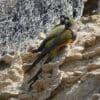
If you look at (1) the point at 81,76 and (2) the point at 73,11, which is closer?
(1) the point at 81,76

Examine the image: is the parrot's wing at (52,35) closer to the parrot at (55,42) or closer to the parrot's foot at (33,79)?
the parrot at (55,42)

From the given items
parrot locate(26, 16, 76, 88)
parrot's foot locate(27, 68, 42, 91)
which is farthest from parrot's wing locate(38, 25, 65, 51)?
parrot's foot locate(27, 68, 42, 91)


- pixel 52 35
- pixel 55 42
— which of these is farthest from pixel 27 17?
pixel 55 42

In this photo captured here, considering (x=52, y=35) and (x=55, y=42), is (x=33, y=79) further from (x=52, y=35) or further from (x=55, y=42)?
(x=52, y=35)

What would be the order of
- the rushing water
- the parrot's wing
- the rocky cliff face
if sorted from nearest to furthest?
the rocky cliff face → the parrot's wing → the rushing water

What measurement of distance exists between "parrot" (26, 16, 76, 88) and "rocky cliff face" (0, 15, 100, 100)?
9 cm

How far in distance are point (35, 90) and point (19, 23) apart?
1.58 meters

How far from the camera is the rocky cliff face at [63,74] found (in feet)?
16.9

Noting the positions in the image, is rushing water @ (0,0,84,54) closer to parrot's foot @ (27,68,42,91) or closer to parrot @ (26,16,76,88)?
parrot @ (26,16,76,88)

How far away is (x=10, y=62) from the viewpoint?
245 inches

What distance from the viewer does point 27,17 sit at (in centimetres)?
688

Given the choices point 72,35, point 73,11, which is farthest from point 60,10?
point 72,35

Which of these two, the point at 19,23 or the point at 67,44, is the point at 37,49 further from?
the point at 19,23

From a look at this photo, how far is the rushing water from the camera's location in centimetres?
662
